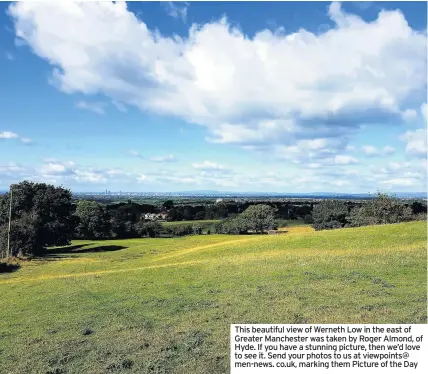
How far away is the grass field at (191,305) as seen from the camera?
14.5 metres

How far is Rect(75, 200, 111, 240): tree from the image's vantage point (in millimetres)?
106500

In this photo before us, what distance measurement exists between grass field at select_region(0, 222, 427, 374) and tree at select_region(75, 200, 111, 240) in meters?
72.9

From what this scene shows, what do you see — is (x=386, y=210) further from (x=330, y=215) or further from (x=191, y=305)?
(x=191, y=305)

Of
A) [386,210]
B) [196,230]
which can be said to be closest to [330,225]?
[386,210]

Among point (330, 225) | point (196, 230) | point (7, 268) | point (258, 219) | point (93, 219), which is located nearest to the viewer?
point (7, 268)

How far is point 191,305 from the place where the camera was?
21250mm

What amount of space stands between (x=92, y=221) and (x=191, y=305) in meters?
89.8

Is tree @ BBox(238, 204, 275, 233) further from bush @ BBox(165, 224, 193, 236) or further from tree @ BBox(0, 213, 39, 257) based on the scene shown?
tree @ BBox(0, 213, 39, 257)

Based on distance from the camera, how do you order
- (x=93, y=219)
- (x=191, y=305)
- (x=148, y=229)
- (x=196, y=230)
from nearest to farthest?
(x=191, y=305), (x=93, y=219), (x=148, y=229), (x=196, y=230)

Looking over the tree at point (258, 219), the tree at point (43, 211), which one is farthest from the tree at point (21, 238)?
the tree at point (258, 219)

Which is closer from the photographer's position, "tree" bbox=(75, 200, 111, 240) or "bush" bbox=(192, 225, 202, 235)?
"tree" bbox=(75, 200, 111, 240)

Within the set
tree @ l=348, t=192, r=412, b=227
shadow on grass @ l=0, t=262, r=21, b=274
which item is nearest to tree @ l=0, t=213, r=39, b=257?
shadow on grass @ l=0, t=262, r=21, b=274

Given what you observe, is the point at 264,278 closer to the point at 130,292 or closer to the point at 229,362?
the point at 130,292

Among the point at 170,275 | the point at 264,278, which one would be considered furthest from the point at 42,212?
the point at 264,278
